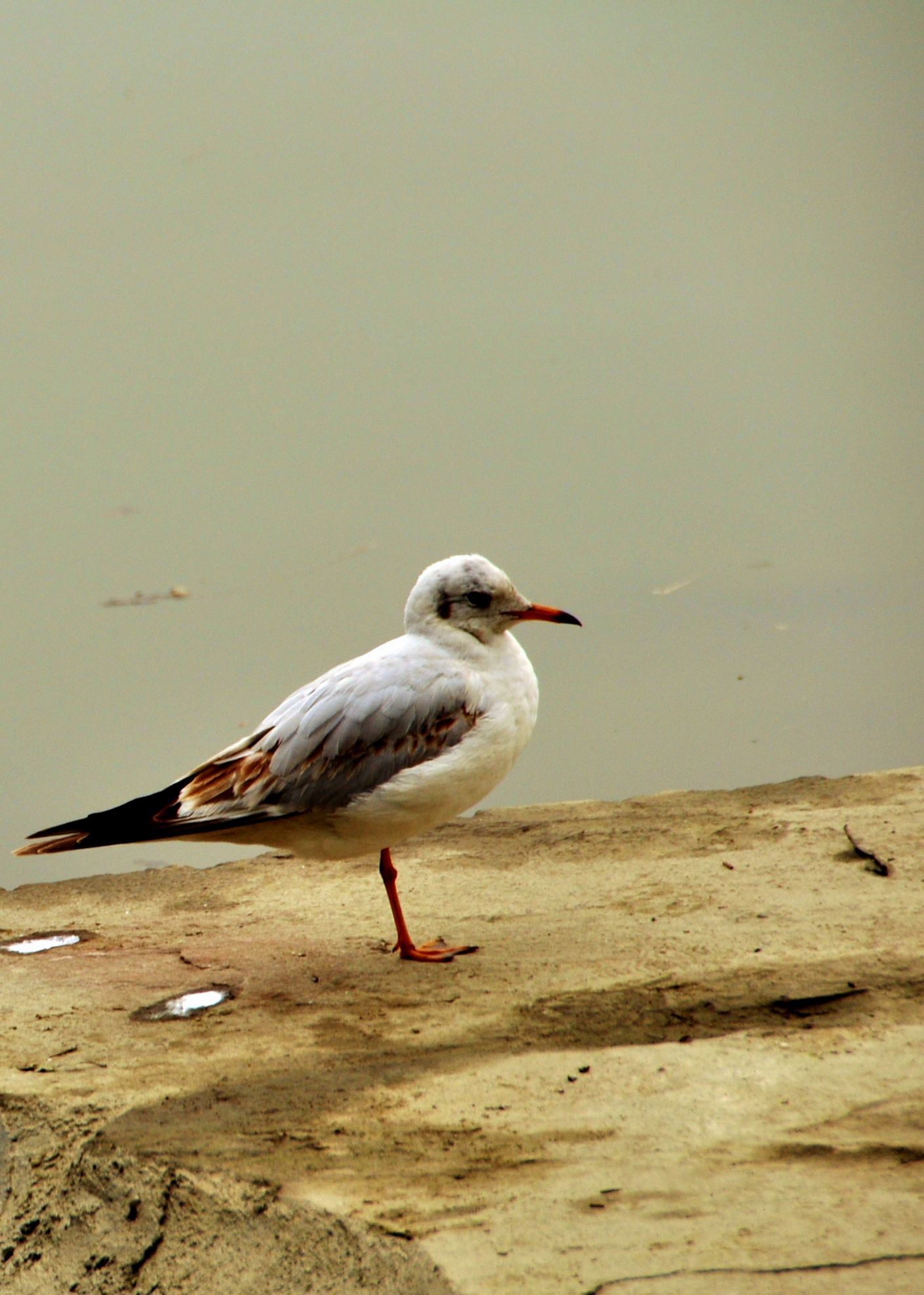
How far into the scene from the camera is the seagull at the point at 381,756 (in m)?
3.06

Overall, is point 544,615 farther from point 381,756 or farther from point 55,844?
point 55,844

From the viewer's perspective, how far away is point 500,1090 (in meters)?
2.43

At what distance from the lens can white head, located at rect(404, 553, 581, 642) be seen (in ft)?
10.7

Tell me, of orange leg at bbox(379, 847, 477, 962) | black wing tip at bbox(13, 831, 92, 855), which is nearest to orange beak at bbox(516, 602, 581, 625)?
Result: orange leg at bbox(379, 847, 477, 962)

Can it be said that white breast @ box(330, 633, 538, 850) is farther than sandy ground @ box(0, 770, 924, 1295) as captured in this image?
Yes

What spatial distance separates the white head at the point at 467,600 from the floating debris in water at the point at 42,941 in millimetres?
1237

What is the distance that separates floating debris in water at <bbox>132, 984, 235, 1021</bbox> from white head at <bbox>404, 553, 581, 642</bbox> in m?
0.98

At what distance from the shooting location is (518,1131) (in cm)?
227

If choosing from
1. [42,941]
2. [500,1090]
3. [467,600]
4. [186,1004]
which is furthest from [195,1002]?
[467,600]

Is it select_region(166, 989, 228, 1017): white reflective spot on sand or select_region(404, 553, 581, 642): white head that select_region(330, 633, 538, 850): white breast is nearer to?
select_region(404, 553, 581, 642): white head

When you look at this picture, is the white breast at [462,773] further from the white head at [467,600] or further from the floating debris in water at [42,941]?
the floating debris in water at [42,941]

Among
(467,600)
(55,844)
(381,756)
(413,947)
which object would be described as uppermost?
(467,600)

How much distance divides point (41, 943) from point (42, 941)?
0.02 meters

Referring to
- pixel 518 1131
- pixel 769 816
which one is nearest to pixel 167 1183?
pixel 518 1131
